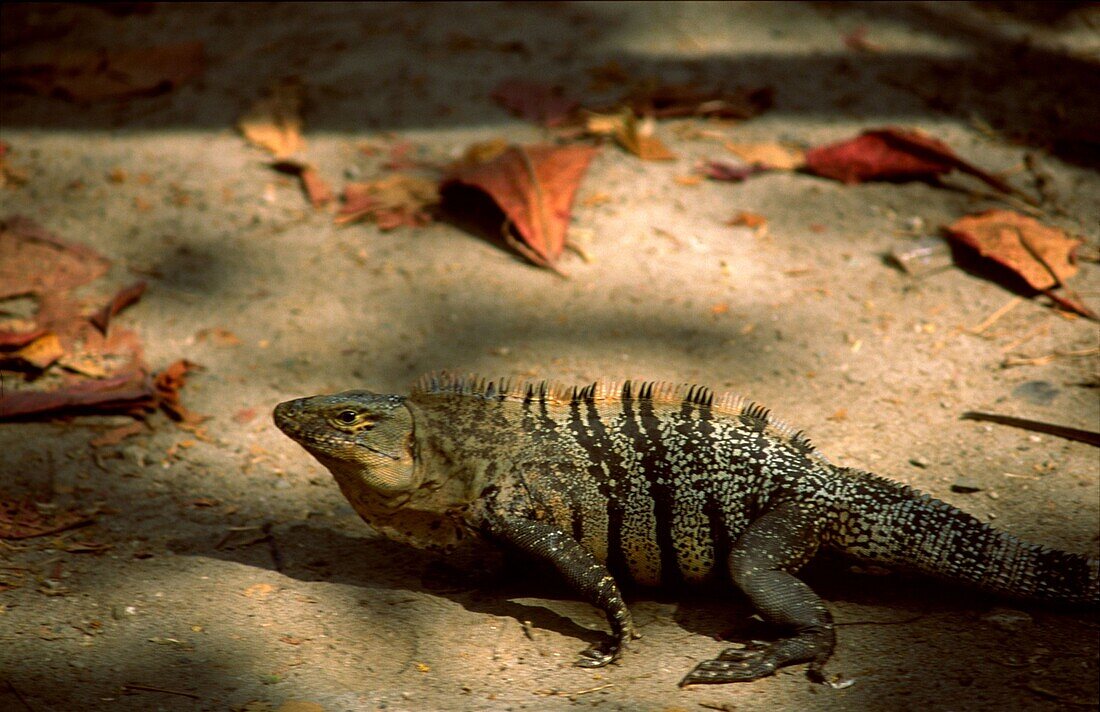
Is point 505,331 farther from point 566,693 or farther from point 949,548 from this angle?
point 949,548

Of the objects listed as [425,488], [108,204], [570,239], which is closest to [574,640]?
[425,488]

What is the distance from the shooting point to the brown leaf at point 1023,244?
4.92 m

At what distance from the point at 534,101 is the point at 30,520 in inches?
155

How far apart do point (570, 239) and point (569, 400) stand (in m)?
2.02

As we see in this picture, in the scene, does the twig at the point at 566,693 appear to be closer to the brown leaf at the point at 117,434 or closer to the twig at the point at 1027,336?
the brown leaf at the point at 117,434

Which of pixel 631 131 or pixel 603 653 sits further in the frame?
pixel 631 131

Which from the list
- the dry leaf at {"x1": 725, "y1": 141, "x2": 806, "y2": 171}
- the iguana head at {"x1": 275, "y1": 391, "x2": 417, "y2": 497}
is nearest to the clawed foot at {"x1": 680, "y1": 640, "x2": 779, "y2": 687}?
the iguana head at {"x1": 275, "y1": 391, "x2": 417, "y2": 497}

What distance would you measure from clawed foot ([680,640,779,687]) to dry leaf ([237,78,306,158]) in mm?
4271

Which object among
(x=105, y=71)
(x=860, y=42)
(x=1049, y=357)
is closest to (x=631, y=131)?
(x=860, y=42)

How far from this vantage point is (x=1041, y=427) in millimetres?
4070

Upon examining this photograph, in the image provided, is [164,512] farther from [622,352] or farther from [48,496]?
[622,352]

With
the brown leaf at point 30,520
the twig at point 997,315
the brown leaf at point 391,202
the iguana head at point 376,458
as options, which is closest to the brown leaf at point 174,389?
the brown leaf at point 30,520

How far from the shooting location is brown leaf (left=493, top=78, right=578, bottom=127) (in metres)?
6.42

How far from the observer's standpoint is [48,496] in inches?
153
